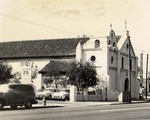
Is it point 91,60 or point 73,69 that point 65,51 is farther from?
point 73,69

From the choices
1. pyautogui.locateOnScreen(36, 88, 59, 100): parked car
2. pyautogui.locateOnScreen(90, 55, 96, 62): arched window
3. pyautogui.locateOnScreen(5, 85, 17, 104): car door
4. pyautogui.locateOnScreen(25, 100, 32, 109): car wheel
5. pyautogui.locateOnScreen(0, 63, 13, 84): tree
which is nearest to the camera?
pyautogui.locateOnScreen(5, 85, 17, 104): car door

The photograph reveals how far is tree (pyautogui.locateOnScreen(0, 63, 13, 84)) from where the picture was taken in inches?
2415

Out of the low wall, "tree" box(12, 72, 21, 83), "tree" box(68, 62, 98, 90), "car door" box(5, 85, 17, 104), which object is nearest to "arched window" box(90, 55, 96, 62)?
"tree" box(68, 62, 98, 90)

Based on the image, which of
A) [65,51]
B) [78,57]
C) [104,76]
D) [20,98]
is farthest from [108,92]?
[20,98]

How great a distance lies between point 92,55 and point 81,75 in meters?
6.30

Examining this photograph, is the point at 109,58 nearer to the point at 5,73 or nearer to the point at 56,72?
the point at 56,72

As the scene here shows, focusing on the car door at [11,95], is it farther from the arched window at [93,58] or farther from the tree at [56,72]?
the arched window at [93,58]

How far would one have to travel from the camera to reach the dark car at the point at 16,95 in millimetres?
30123

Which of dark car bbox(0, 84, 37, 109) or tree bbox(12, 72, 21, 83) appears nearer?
dark car bbox(0, 84, 37, 109)

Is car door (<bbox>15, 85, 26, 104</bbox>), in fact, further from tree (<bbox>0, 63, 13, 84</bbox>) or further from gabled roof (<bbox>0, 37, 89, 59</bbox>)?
gabled roof (<bbox>0, 37, 89, 59</bbox>)

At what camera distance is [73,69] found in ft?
174

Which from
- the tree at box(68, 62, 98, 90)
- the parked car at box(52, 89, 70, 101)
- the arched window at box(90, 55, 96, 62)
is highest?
the arched window at box(90, 55, 96, 62)

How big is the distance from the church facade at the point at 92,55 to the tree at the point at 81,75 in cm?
A: 420

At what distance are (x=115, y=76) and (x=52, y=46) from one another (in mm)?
11143
